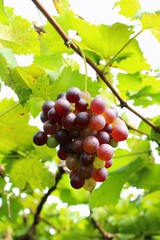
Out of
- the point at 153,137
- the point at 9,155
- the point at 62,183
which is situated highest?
the point at 9,155

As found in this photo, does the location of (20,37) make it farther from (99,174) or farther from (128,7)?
(99,174)

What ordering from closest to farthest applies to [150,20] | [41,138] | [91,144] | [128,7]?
[91,144], [41,138], [150,20], [128,7]

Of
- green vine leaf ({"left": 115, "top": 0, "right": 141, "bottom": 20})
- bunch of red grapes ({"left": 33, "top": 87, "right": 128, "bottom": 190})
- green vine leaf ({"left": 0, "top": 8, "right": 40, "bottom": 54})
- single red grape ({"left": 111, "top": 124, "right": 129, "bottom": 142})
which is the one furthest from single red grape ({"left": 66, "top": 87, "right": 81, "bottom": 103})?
green vine leaf ({"left": 115, "top": 0, "right": 141, "bottom": 20})

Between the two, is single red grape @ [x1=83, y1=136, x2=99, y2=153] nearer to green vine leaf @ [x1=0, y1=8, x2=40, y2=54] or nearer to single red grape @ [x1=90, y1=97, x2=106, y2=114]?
single red grape @ [x1=90, y1=97, x2=106, y2=114]

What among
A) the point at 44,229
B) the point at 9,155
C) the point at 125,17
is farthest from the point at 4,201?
the point at 44,229

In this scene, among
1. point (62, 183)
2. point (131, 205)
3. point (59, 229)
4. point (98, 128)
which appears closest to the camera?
point (98, 128)

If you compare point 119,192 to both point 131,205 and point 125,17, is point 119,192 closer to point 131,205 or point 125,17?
point 125,17

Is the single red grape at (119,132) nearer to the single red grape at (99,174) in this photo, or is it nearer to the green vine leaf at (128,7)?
the single red grape at (99,174)

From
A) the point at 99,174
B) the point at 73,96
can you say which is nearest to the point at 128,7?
the point at 73,96
